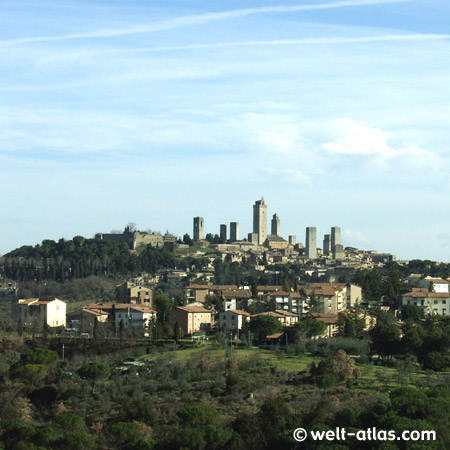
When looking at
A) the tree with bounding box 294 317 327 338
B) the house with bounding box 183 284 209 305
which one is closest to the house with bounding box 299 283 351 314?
the house with bounding box 183 284 209 305

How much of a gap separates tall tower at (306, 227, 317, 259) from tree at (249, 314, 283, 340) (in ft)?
273

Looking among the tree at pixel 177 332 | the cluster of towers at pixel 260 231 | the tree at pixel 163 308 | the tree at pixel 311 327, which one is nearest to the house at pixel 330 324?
the tree at pixel 311 327

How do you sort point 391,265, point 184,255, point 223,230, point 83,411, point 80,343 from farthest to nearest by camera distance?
1. point 223,230
2. point 184,255
3. point 391,265
4. point 80,343
5. point 83,411

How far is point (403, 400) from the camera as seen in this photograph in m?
29.6

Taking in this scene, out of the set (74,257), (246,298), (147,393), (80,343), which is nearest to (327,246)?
(74,257)

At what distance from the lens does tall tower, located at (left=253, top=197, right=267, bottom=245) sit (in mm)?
144500

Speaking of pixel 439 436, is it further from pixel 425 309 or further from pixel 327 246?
pixel 327 246

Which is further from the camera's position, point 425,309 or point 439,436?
point 425,309

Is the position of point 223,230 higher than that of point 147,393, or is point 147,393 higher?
point 223,230

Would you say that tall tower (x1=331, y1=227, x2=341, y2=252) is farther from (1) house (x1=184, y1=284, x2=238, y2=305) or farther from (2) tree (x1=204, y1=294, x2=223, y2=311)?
(2) tree (x1=204, y1=294, x2=223, y2=311)


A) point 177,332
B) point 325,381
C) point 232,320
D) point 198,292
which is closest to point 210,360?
point 325,381

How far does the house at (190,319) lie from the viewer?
58062mm

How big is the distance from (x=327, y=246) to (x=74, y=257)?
5512 cm

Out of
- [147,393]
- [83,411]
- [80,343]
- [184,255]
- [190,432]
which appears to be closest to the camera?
[190,432]
